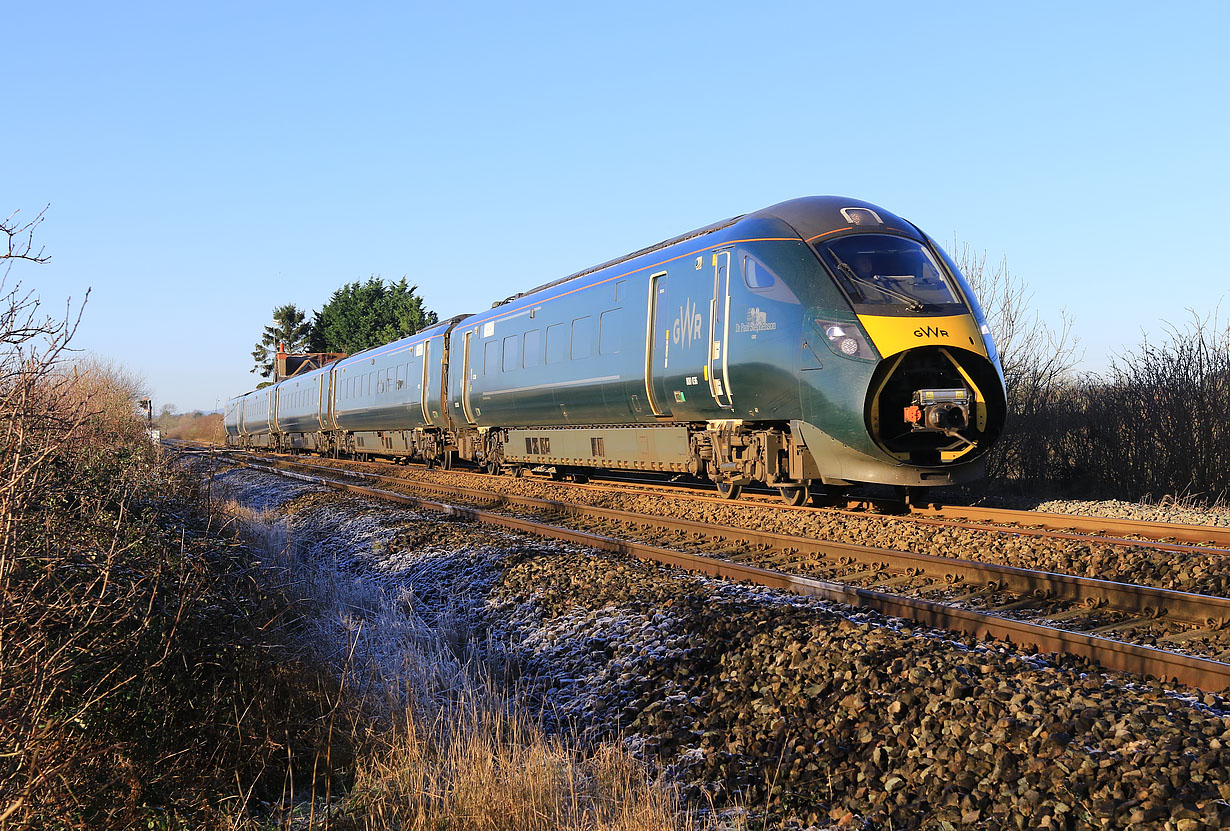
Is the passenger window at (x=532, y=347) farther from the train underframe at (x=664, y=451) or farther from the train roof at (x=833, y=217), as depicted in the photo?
the train roof at (x=833, y=217)

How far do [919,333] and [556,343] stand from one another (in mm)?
7648

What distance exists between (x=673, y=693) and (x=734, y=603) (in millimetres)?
1653

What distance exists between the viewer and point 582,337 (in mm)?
14625

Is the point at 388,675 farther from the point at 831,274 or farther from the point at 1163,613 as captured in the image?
the point at 831,274

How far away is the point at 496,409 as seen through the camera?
18.2 metres

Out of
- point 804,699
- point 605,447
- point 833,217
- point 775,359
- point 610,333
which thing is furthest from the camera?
point 605,447

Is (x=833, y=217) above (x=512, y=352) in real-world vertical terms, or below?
above

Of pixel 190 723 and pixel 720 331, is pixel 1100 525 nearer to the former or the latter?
pixel 720 331

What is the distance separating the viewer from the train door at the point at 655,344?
12.3 m

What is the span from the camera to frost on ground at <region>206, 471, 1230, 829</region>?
11.0 feet

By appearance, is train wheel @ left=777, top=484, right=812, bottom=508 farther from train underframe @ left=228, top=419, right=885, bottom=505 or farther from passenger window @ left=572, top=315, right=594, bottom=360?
passenger window @ left=572, top=315, right=594, bottom=360

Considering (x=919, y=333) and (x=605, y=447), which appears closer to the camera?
(x=919, y=333)

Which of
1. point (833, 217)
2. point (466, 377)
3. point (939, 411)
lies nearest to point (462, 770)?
point (939, 411)

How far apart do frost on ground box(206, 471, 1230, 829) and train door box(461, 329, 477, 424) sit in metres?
12.0
